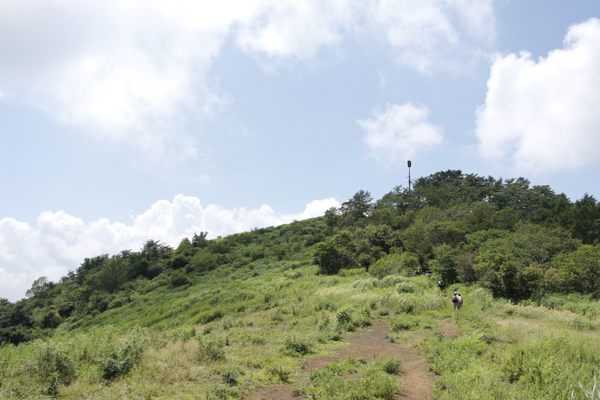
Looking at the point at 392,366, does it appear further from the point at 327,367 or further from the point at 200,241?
the point at 200,241

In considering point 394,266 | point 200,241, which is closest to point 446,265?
point 394,266

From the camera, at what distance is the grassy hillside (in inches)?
288

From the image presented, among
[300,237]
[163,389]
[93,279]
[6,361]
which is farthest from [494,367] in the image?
[93,279]

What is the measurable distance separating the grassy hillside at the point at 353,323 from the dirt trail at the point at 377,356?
0.86 feet

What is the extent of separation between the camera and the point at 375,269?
108 ft

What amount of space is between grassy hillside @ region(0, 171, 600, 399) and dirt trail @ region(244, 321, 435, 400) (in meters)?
0.26

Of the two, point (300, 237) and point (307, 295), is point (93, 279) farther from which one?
point (307, 295)

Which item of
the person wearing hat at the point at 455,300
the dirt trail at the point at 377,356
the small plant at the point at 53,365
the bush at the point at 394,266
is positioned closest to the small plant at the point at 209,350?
the dirt trail at the point at 377,356

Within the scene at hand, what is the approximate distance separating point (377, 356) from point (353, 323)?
499cm

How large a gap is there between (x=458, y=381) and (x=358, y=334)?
7.35 m

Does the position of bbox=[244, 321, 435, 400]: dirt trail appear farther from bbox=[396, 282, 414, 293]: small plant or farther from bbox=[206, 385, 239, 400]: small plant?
bbox=[396, 282, 414, 293]: small plant

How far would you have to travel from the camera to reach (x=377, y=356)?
34.6 feet

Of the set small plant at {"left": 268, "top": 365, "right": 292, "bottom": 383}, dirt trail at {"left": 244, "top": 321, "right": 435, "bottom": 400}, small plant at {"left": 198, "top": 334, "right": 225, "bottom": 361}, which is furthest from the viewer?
small plant at {"left": 198, "top": 334, "right": 225, "bottom": 361}

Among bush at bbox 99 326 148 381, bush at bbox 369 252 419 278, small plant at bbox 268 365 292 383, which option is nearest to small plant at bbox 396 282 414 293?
bush at bbox 369 252 419 278
